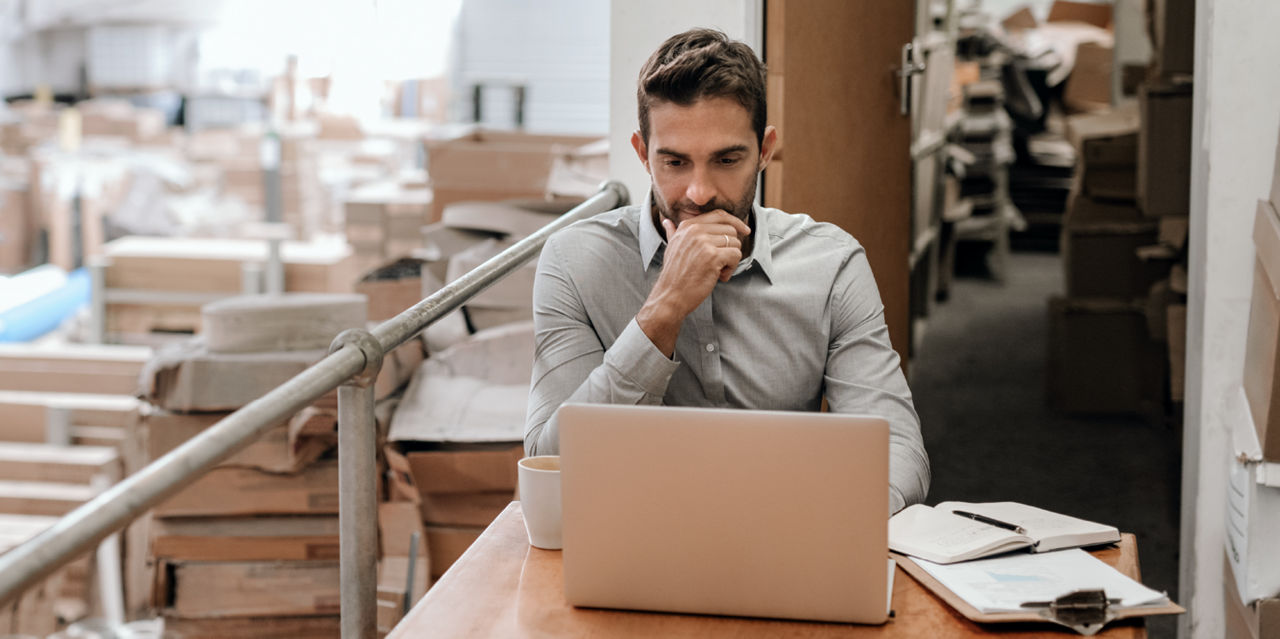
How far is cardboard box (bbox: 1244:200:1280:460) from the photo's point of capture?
1.78m

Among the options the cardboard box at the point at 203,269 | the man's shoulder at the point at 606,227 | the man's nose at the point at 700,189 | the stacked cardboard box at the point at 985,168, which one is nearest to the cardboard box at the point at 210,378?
the man's shoulder at the point at 606,227

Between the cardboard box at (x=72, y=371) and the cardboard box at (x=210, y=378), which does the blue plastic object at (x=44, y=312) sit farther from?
the cardboard box at (x=210, y=378)

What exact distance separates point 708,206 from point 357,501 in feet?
1.73

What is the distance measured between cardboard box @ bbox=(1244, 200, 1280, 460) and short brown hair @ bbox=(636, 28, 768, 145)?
83 cm

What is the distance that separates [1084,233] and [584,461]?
3.65 metres

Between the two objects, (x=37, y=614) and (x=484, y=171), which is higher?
(x=484, y=171)

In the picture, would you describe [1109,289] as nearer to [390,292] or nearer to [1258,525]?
[390,292]

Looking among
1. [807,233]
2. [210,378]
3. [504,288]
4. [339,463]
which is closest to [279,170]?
[504,288]

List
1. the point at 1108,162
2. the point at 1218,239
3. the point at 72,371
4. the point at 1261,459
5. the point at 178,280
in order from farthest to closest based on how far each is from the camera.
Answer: the point at 178,280
the point at 1108,162
the point at 72,371
the point at 1218,239
the point at 1261,459

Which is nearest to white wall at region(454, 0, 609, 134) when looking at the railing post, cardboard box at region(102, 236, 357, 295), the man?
cardboard box at region(102, 236, 357, 295)

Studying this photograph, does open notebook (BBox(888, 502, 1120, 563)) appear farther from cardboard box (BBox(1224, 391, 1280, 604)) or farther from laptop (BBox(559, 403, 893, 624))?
cardboard box (BBox(1224, 391, 1280, 604))

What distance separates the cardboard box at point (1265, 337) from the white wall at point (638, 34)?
97 centimetres

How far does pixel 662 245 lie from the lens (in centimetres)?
158

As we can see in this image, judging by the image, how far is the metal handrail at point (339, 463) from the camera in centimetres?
79
